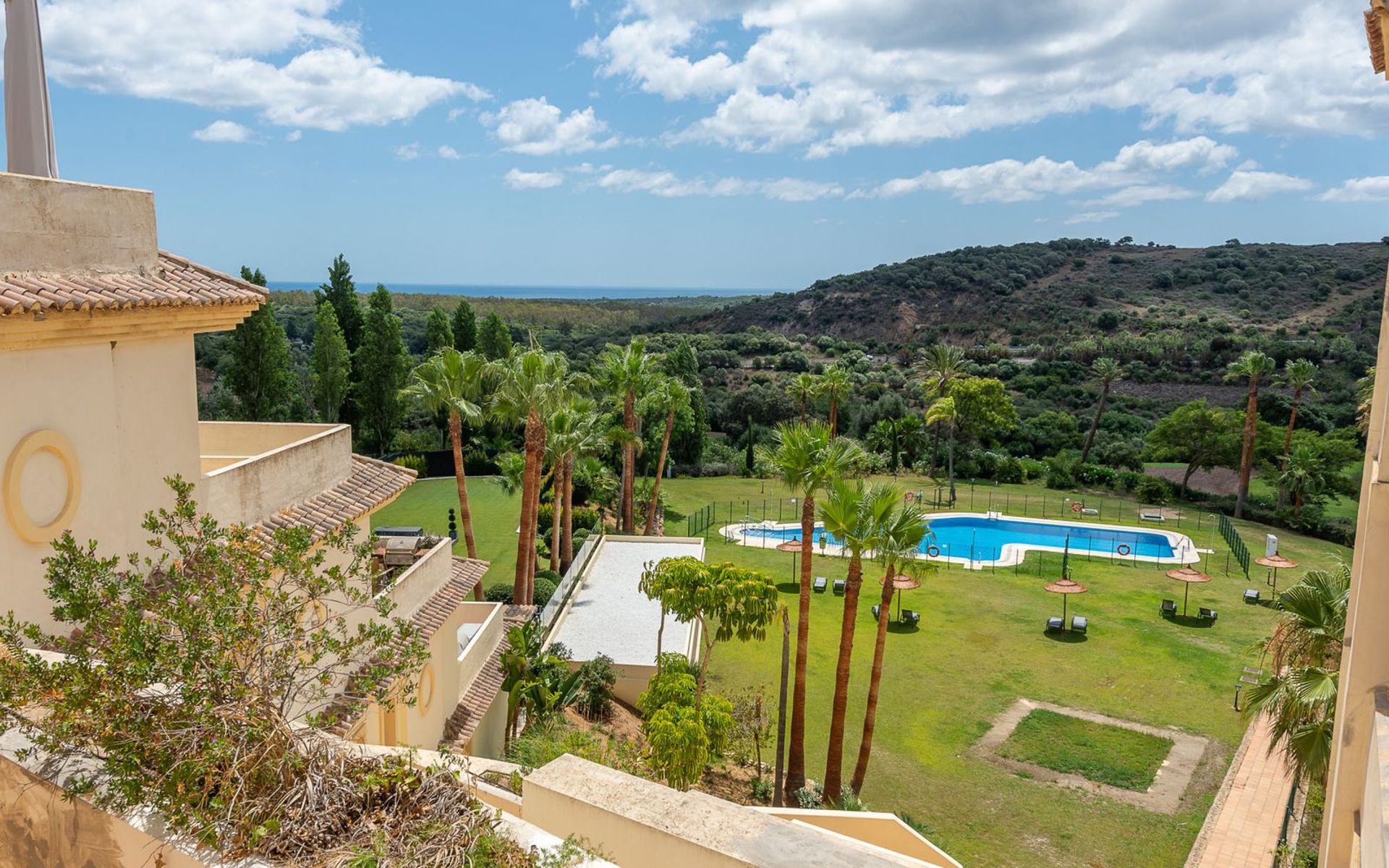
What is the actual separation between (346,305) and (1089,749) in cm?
4117

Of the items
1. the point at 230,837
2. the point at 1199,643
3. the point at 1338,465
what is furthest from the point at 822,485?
the point at 1338,465

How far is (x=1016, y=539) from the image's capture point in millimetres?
40250

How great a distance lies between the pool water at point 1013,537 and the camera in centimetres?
3738

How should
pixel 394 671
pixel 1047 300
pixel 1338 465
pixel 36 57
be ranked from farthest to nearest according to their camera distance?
pixel 1047 300 < pixel 1338 465 < pixel 36 57 < pixel 394 671

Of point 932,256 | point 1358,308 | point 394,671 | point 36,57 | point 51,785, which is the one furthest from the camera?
point 932,256

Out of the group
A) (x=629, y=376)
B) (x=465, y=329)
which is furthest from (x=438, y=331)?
(x=629, y=376)

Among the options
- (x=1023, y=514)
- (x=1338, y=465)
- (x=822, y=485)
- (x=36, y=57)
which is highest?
(x=36, y=57)

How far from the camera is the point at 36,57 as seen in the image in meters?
8.59

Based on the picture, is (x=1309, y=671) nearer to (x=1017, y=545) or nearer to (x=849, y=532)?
(x=849, y=532)

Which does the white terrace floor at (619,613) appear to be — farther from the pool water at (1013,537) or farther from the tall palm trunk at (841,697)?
the pool water at (1013,537)

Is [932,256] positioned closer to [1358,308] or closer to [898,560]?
[1358,308]

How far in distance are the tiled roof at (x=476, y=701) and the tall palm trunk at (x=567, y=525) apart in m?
8.49

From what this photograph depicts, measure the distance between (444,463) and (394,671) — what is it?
42005 mm

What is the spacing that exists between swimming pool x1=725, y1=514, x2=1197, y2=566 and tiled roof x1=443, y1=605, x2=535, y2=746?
1883 cm
